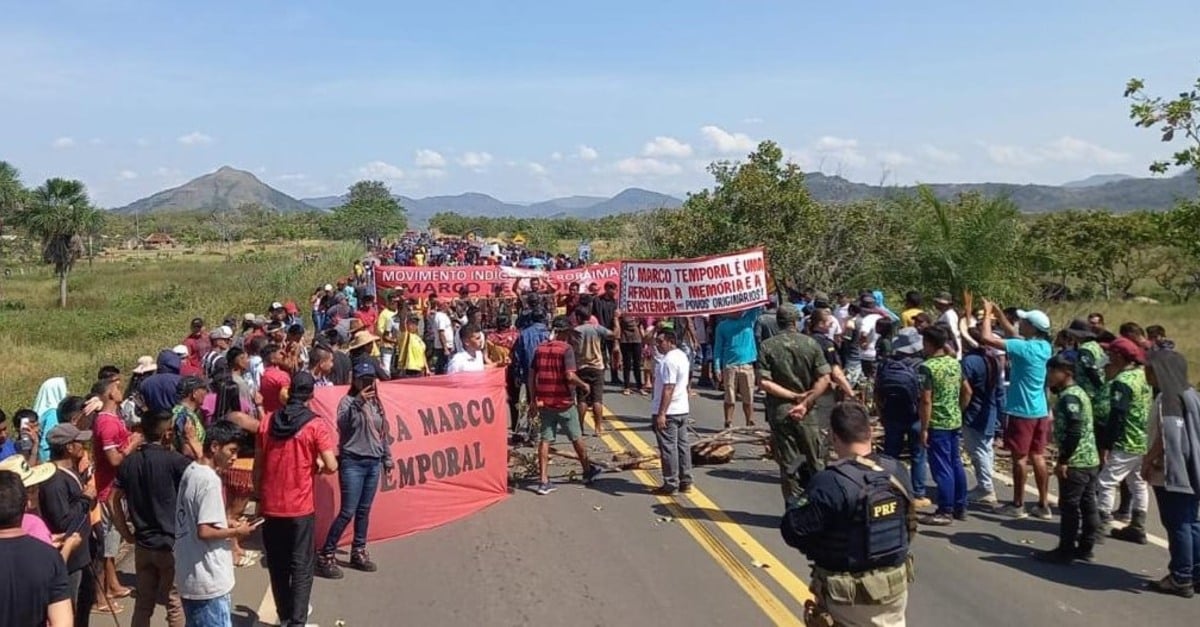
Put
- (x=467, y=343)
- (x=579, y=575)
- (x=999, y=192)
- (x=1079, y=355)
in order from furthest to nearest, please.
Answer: (x=999, y=192)
(x=467, y=343)
(x=1079, y=355)
(x=579, y=575)

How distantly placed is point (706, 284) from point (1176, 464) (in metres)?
7.38

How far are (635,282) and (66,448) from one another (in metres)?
9.27

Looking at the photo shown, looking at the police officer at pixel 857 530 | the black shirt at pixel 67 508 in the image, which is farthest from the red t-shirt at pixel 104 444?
the police officer at pixel 857 530

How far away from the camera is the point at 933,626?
6.26 metres

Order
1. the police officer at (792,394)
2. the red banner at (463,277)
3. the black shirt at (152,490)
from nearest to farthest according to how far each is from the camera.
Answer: the black shirt at (152,490) < the police officer at (792,394) < the red banner at (463,277)

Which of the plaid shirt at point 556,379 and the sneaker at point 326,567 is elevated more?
the plaid shirt at point 556,379

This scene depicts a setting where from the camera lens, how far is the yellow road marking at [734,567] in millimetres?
6461

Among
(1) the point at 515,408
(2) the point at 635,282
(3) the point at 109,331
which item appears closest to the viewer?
(1) the point at 515,408

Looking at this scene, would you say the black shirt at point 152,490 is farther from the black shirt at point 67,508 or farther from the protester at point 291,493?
the protester at point 291,493

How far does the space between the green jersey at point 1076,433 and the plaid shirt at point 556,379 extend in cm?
452

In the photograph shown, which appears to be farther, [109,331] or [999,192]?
[109,331]

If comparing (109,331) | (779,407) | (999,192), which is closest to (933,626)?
(779,407)

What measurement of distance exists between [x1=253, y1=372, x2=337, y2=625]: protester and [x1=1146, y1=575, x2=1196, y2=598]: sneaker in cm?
595

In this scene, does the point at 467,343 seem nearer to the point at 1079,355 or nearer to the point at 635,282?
the point at 635,282
